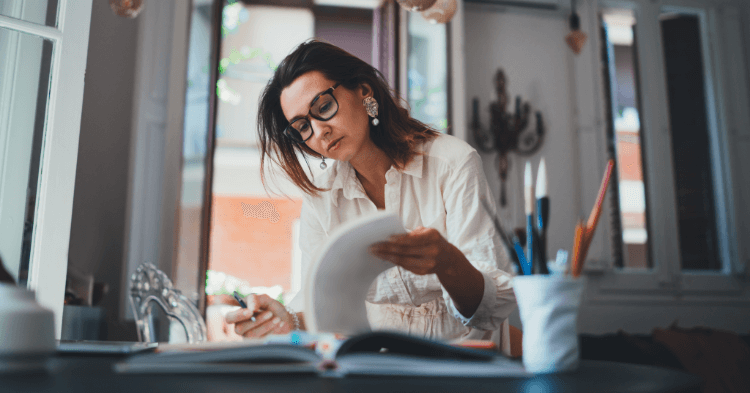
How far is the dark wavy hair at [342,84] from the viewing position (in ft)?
4.84

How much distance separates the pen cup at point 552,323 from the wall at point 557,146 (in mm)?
2760

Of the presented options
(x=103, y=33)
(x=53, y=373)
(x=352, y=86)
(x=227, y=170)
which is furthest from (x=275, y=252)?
(x=53, y=373)

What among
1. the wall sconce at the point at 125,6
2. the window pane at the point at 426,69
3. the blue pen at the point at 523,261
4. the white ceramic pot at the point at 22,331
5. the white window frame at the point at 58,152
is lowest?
the white ceramic pot at the point at 22,331

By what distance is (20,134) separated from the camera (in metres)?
1.65

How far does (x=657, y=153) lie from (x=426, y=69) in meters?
1.72

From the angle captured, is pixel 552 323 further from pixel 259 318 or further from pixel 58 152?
pixel 58 152

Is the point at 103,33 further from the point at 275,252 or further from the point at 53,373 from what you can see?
the point at 275,252

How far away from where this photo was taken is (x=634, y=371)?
599 mm

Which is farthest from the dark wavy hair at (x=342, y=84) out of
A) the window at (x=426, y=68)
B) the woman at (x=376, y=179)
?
the window at (x=426, y=68)

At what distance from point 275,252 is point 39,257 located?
5.22m

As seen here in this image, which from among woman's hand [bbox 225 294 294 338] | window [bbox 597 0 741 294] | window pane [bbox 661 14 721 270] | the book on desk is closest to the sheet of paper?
the book on desk

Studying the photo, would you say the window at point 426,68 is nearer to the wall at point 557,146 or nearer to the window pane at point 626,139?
the wall at point 557,146

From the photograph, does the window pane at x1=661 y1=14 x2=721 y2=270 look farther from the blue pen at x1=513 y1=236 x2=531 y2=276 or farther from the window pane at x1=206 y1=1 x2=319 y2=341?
the blue pen at x1=513 y1=236 x2=531 y2=276

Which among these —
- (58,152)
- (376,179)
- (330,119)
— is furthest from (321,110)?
(58,152)
